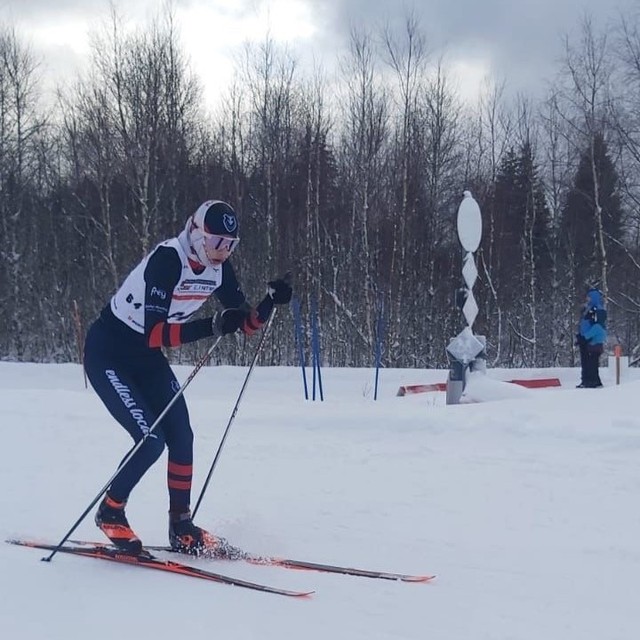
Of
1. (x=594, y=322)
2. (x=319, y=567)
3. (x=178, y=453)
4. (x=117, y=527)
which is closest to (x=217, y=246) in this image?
(x=178, y=453)

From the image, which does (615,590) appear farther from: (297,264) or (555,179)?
(555,179)

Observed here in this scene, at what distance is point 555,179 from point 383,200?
682 centimetres

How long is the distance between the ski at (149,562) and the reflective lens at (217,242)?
1.46 metres

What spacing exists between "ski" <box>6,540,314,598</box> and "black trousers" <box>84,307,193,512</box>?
27 cm

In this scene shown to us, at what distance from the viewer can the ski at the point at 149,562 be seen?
3.31 meters

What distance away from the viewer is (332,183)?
78.8ft

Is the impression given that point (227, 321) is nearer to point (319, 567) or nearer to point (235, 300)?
point (235, 300)

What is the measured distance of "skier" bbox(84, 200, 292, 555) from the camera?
3.68m

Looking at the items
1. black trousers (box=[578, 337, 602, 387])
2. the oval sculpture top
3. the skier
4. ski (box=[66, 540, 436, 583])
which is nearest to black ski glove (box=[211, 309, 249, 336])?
the skier

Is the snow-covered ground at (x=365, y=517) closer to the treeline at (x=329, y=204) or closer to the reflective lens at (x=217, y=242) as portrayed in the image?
the reflective lens at (x=217, y=242)

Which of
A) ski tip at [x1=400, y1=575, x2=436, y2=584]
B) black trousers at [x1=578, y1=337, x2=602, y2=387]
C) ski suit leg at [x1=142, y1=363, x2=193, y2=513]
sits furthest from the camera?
black trousers at [x1=578, y1=337, x2=602, y2=387]

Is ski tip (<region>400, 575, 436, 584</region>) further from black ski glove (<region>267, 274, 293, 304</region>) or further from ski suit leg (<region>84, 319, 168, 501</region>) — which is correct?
black ski glove (<region>267, 274, 293, 304</region>)

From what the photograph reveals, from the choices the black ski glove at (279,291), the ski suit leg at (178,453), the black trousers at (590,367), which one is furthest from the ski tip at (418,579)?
the black trousers at (590,367)

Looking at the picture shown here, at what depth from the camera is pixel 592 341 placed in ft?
40.0
